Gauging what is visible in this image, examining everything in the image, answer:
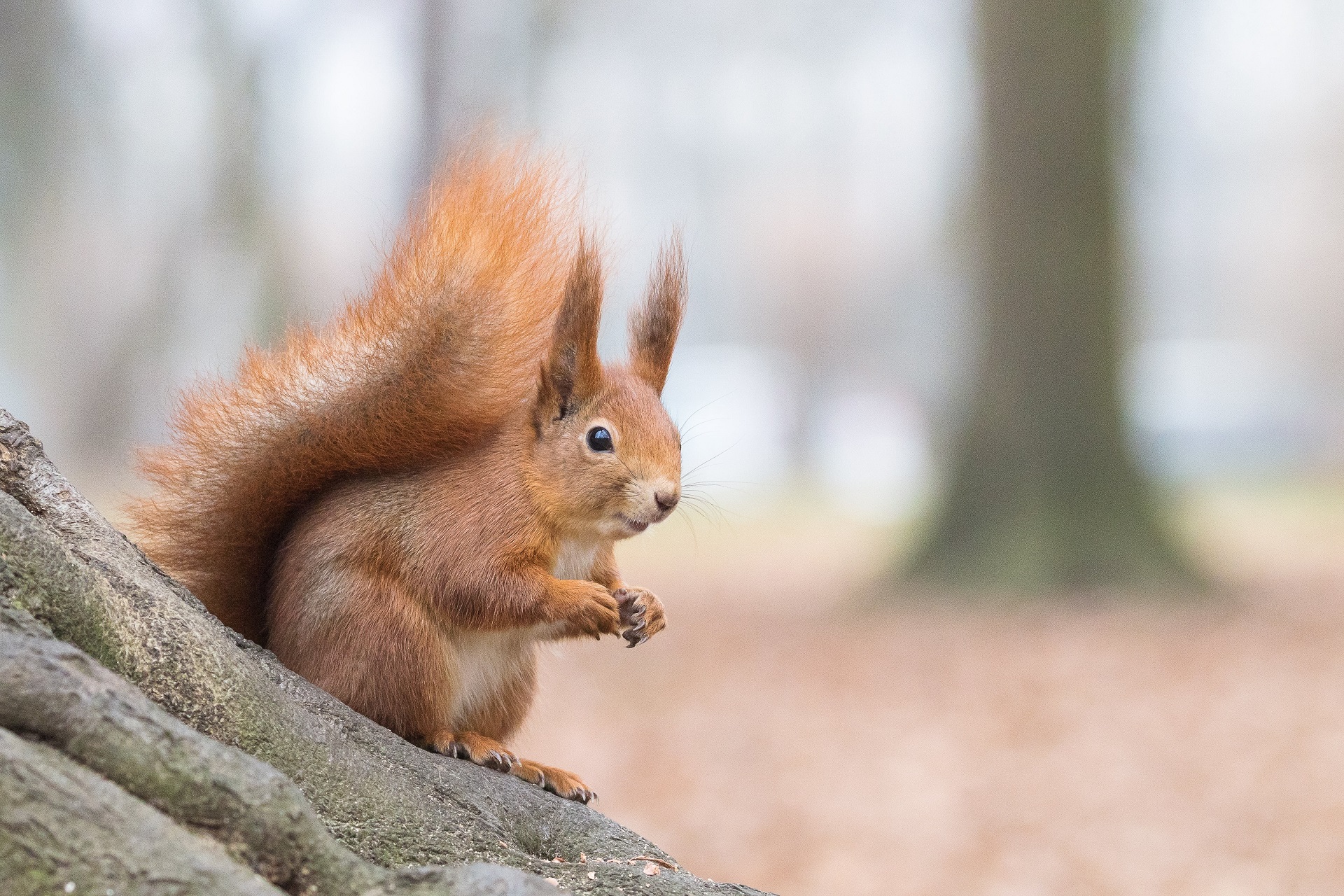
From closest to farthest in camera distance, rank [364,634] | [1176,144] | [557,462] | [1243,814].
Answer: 1. [364,634]
2. [557,462]
3. [1243,814]
4. [1176,144]

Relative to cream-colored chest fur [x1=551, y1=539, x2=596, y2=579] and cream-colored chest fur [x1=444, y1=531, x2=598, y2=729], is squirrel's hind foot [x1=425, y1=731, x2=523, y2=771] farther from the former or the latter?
cream-colored chest fur [x1=551, y1=539, x2=596, y2=579]

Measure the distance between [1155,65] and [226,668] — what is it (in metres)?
6.26

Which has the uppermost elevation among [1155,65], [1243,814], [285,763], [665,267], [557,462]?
[1155,65]

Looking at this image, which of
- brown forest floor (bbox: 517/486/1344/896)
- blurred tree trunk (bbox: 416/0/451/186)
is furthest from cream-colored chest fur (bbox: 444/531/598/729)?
blurred tree trunk (bbox: 416/0/451/186)

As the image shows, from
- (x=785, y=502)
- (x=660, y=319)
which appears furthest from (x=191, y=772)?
(x=785, y=502)

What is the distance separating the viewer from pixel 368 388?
117 cm

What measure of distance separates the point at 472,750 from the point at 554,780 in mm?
91

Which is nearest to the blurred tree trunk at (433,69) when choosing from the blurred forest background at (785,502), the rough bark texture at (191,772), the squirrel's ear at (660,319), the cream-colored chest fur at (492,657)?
the blurred forest background at (785,502)

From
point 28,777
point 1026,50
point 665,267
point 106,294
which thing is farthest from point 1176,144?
point 28,777

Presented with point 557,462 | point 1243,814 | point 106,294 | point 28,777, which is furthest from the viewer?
point 106,294

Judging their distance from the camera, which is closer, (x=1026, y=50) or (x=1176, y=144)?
(x=1026, y=50)

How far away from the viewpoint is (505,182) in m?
1.14

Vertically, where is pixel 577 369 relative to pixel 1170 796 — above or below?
below

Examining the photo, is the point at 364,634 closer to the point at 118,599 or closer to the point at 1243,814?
the point at 118,599
